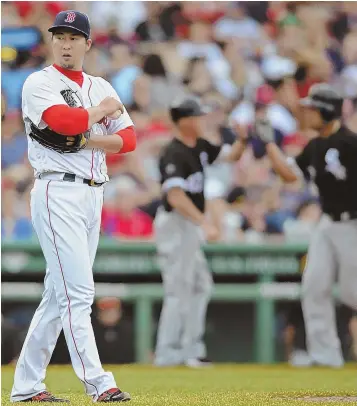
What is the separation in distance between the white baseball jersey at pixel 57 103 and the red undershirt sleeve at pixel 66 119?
35 mm

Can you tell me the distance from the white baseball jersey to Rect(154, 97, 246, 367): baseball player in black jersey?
120 inches

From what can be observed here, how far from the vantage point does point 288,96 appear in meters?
10.0

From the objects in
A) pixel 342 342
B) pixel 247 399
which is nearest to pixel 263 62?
pixel 342 342

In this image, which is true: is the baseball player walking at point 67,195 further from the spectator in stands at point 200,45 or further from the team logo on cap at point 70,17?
the spectator in stands at point 200,45

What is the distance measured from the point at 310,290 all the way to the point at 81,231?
3.33m

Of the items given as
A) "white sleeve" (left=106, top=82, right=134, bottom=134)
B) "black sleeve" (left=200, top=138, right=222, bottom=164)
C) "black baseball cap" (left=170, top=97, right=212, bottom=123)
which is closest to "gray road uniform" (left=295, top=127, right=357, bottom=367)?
"black sleeve" (left=200, top=138, right=222, bottom=164)

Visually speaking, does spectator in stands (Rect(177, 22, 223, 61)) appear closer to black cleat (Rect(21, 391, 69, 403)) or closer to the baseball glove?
the baseball glove

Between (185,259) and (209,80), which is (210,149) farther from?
(209,80)

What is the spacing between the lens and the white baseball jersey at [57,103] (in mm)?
4336

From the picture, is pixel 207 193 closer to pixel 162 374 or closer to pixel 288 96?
pixel 288 96

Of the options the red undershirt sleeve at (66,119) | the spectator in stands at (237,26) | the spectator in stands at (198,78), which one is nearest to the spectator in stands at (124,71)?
the spectator in stands at (198,78)

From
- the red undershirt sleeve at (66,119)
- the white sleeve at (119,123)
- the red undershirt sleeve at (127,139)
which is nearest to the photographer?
the red undershirt sleeve at (66,119)

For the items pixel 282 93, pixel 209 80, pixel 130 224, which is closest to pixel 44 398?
pixel 130 224

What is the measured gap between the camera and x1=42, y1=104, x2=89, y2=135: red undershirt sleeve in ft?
14.0
